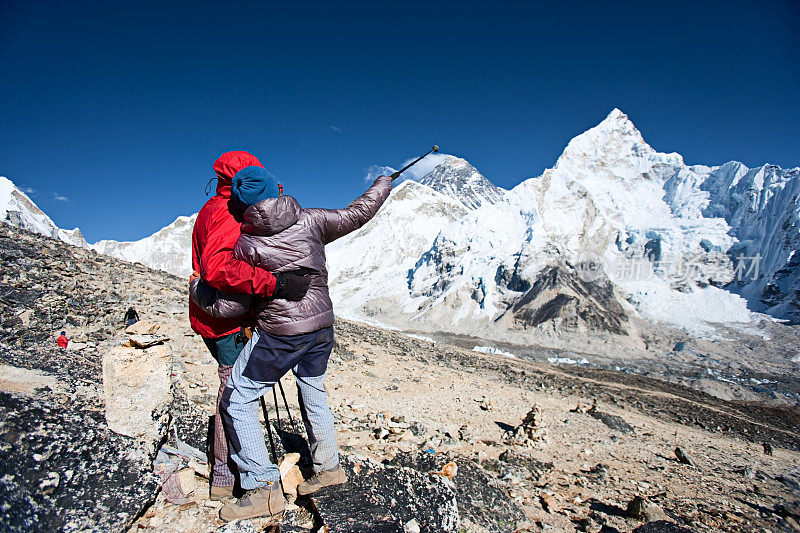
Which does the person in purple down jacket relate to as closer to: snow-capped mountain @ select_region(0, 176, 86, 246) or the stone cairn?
the stone cairn

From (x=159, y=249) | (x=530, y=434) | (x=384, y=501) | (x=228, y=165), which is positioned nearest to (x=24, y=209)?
(x=228, y=165)

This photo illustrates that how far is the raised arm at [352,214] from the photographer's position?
265 cm

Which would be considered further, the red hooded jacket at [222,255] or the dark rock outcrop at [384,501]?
the dark rock outcrop at [384,501]

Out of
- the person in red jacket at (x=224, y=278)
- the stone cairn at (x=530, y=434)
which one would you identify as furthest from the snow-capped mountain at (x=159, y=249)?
the person in red jacket at (x=224, y=278)

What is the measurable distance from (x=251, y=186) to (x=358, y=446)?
3.49m

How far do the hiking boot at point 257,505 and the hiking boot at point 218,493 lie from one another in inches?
6.6

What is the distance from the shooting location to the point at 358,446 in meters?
4.51

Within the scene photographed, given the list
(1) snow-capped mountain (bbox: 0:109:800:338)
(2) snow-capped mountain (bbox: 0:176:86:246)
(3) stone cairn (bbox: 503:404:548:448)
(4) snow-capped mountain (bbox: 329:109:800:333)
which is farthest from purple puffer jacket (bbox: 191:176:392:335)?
(2) snow-capped mountain (bbox: 0:176:86:246)

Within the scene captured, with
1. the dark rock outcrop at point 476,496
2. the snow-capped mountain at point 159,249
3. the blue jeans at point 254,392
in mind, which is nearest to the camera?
the blue jeans at point 254,392

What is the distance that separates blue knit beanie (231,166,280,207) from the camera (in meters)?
2.27

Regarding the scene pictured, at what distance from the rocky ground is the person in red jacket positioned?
0.90 ft

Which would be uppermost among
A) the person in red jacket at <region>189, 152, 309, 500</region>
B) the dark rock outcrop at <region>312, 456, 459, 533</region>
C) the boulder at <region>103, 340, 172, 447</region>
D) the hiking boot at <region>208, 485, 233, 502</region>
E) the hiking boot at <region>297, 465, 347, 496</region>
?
the person in red jacket at <region>189, 152, 309, 500</region>

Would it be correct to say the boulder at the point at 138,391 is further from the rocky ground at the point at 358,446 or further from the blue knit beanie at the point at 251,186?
the blue knit beanie at the point at 251,186

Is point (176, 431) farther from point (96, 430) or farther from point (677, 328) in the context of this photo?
point (677, 328)
